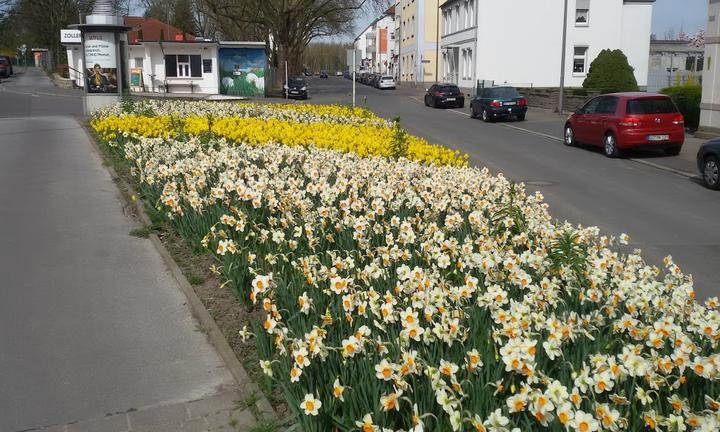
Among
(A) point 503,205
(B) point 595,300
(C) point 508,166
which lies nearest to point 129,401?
(B) point 595,300

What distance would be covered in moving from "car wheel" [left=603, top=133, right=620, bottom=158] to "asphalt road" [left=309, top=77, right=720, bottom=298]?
26cm

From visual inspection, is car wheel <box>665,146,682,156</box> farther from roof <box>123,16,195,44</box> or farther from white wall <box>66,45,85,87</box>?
white wall <box>66,45,85,87</box>

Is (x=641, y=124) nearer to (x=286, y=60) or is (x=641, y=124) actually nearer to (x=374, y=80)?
(x=286, y=60)

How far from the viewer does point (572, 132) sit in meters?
22.1

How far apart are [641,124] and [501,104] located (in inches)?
525

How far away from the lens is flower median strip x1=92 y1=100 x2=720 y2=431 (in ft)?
10.7

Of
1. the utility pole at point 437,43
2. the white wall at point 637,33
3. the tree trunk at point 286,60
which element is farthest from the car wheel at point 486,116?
the utility pole at point 437,43

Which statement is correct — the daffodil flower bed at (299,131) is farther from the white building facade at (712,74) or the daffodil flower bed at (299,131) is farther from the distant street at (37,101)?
the distant street at (37,101)

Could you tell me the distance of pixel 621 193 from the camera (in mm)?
13500

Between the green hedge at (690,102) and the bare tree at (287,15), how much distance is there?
2752 cm

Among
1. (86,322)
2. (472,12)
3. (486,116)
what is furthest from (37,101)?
(86,322)

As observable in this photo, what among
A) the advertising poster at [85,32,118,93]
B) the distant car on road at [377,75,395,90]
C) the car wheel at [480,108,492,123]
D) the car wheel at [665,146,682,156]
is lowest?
the car wheel at [665,146,682,156]

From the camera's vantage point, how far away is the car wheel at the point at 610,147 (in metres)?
19.4

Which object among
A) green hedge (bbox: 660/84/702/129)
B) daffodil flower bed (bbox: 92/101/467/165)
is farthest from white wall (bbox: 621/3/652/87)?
daffodil flower bed (bbox: 92/101/467/165)
